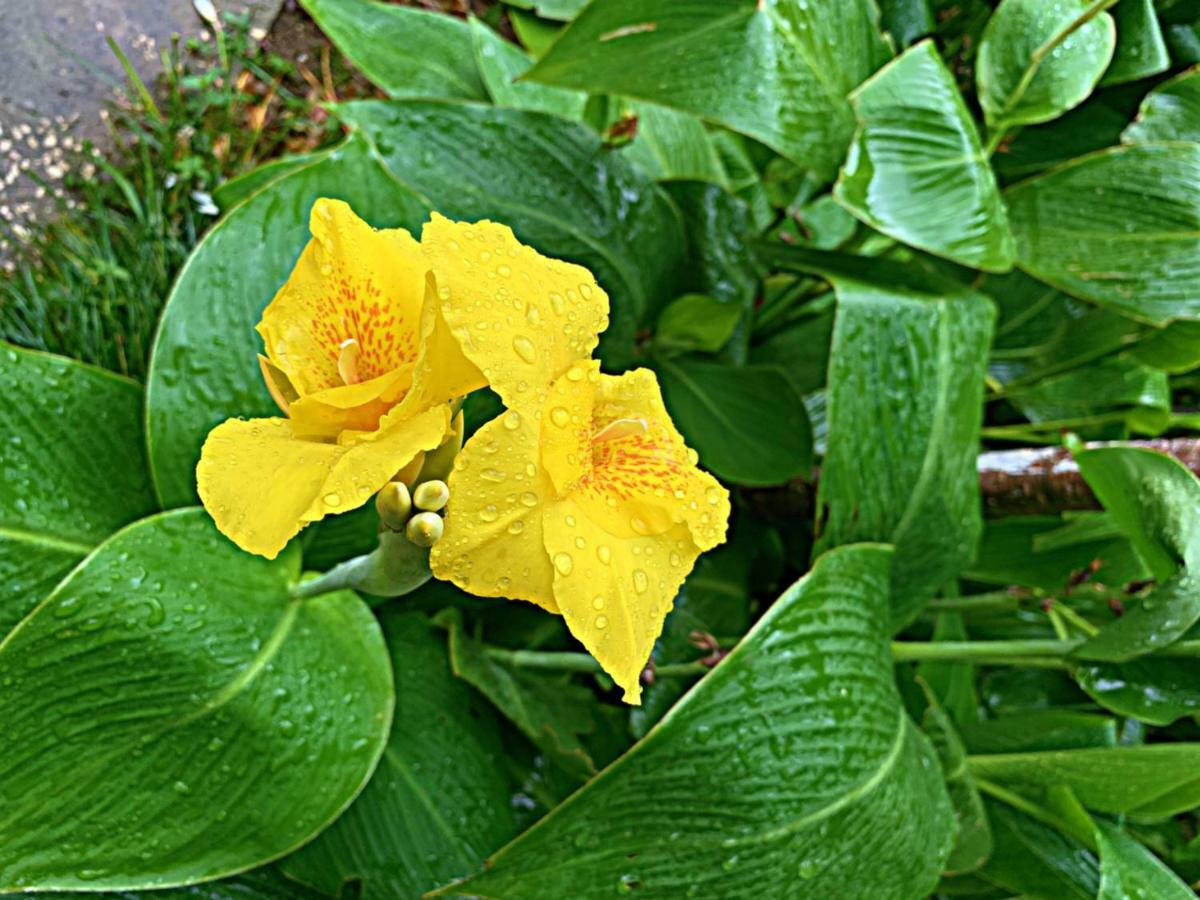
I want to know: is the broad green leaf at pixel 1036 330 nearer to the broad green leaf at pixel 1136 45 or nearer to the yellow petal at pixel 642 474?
the broad green leaf at pixel 1136 45

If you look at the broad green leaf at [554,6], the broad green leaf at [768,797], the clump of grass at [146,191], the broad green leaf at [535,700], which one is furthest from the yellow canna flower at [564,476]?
the broad green leaf at [554,6]

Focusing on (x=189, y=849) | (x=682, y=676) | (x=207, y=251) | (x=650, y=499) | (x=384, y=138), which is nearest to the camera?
(x=650, y=499)

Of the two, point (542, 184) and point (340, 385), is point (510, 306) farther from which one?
point (542, 184)

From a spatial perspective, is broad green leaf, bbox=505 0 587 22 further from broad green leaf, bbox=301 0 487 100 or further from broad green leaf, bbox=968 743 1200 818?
broad green leaf, bbox=968 743 1200 818

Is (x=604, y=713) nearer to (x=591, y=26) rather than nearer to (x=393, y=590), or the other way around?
(x=393, y=590)

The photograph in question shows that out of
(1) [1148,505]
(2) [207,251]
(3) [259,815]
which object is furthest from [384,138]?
(1) [1148,505]
